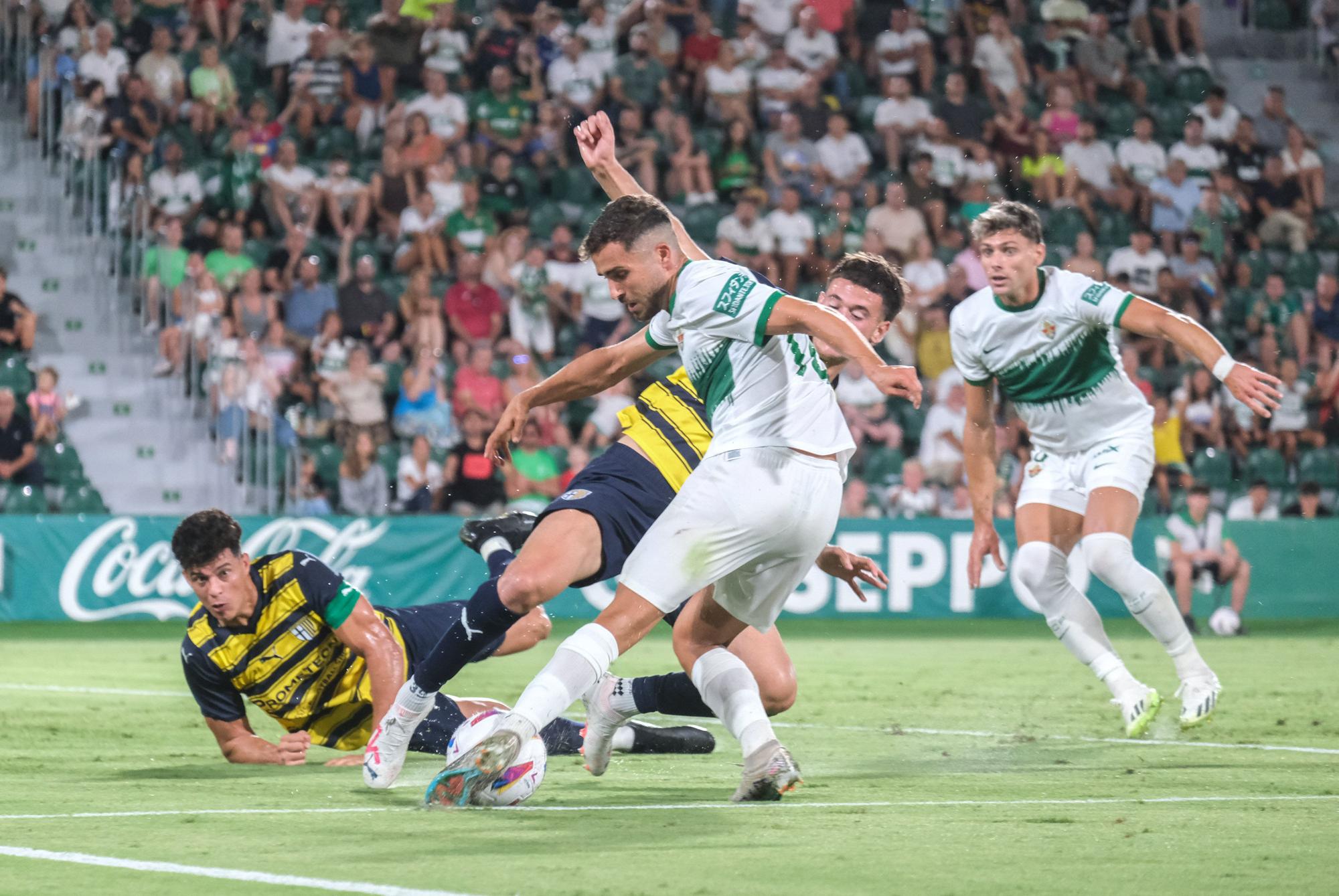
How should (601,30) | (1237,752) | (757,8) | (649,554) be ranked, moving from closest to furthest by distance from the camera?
1. (649,554)
2. (1237,752)
3. (601,30)
4. (757,8)

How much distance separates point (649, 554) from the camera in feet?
18.0

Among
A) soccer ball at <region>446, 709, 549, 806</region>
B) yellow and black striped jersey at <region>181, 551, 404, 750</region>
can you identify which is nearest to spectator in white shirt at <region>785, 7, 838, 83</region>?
yellow and black striped jersey at <region>181, 551, 404, 750</region>

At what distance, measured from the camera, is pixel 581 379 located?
641cm

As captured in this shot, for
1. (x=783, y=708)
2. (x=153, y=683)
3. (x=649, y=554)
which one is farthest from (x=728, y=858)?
(x=153, y=683)

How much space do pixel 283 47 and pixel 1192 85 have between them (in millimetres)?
11443

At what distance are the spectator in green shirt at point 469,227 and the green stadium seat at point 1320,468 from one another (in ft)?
→ 28.9

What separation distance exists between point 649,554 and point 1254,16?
74.2 feet

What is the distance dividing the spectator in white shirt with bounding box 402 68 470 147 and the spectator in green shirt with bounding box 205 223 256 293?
259 cm

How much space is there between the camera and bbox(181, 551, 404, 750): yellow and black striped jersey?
22.8 feet

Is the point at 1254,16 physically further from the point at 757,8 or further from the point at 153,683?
the point at 153,683

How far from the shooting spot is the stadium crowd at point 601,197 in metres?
17.5

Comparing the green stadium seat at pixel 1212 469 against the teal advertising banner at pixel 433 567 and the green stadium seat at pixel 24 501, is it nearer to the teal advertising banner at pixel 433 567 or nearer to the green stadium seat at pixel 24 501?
the teal advertising banner at pixel 433 567

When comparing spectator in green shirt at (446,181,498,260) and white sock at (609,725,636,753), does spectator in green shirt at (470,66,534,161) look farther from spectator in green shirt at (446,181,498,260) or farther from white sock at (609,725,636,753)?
white sock at (609,725,636,753)

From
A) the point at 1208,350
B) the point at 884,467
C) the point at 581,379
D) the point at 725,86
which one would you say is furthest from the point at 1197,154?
the point at 581,379
